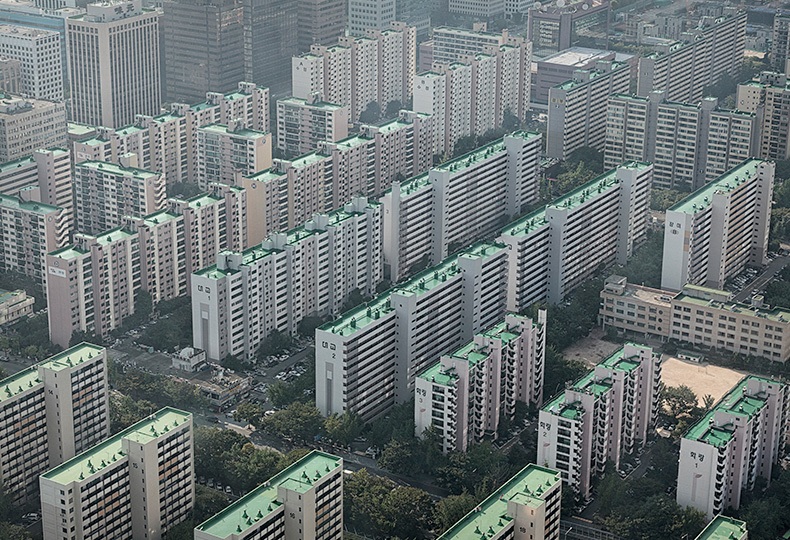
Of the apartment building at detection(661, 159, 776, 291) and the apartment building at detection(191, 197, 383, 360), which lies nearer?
the apartment building at detection(191, 197, 383, 360)

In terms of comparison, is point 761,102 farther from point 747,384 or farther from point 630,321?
point 747,384

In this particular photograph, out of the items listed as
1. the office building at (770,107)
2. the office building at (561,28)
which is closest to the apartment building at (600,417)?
the office building at (770,107)

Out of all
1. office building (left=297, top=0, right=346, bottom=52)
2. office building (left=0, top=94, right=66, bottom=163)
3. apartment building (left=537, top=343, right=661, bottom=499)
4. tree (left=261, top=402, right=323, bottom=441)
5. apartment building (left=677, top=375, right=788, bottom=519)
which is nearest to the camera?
apartment building (left=677, top=375, right=788, bottom=519)

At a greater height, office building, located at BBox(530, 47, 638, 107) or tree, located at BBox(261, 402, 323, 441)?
office building, located at BBox(530, 47, 638, 107)

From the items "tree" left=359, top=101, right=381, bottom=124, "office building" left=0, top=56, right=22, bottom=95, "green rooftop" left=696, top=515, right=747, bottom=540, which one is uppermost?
"office building" left=0, top=56, right=22, bottom=95

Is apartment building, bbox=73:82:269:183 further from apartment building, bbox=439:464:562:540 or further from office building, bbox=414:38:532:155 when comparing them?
apartment building, bbox=439:464:562:540

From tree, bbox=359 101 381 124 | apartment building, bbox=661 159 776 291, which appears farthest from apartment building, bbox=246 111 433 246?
apartment building, bbox=661 159 776 291

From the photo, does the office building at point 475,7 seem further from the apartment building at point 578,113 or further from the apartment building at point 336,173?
the apartment building at point 336,173
